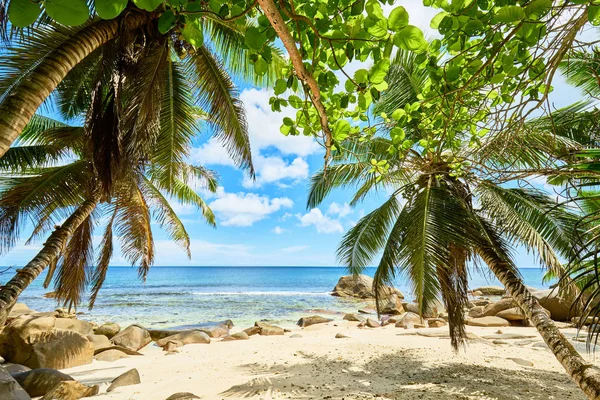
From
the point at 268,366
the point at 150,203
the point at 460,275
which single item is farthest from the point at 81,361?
the point at 460,275

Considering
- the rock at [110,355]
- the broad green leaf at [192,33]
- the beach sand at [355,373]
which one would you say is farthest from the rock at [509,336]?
the broad green leaf at [192,33]

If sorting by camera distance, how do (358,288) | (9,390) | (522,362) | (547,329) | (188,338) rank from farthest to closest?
1. (358,288)
2. (188,338)
3. (522,362)
4. (547,329)
5. (9,390)

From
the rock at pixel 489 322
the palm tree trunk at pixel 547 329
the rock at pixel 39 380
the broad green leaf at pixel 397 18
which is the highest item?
the broad green leaf at pixel 397 18

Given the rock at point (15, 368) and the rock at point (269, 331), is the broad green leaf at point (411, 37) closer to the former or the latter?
the rock at point (15, 368)

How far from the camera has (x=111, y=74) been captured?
16.5ft

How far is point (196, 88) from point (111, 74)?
201cm

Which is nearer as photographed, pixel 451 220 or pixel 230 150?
pixel 451 220

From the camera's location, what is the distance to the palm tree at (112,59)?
3672 millimetres

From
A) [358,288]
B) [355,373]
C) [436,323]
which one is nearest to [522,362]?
[355,373]

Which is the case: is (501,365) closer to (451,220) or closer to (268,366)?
(451,220)

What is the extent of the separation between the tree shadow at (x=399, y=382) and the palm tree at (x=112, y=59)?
13.3 feet

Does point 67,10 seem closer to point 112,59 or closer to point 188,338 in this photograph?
point 112,59

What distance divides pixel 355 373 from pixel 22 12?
20.7ft

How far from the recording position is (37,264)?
533 centimetres
